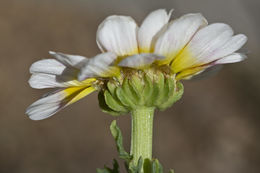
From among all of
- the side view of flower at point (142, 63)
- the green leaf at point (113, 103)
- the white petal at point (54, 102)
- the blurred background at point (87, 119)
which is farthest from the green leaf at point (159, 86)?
the blurred background at point (87, 119)

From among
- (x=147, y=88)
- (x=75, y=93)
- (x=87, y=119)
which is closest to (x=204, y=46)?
(x=147, y=88)

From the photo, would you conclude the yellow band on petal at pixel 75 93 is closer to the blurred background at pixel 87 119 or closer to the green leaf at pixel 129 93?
the green leaf at pixel 129 93

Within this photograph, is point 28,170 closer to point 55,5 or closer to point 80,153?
point 80,153

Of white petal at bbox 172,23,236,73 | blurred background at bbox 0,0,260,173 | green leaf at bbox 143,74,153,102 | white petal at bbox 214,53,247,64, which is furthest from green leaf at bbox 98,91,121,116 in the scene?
blurred background at bbox 0,0,260,173

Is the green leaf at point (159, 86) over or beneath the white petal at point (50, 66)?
beneath

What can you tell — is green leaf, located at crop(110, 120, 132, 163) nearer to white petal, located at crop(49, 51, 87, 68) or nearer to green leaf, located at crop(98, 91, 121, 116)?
green leaf, located at crop(98, 91, 121, 116)

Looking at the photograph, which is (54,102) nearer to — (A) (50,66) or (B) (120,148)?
(A) (50,66)
